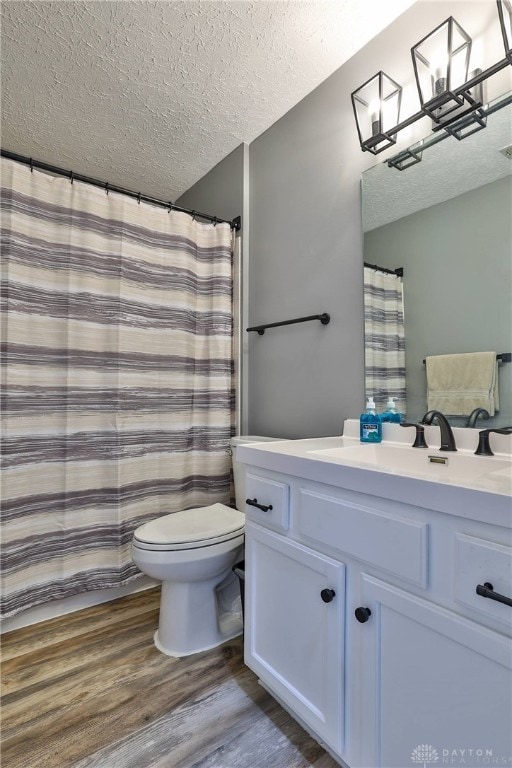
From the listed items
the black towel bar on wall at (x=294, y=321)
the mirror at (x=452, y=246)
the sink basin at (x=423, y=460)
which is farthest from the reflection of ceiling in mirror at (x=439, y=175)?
the sink basin at (x=423, y=460)

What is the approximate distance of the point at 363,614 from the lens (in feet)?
2.81

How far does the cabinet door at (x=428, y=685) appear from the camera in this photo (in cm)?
66

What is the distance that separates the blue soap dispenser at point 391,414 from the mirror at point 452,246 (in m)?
0.04

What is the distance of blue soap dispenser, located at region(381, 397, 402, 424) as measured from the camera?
140 centimetres

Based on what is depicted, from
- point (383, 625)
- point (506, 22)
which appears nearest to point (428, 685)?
point (383, 625)

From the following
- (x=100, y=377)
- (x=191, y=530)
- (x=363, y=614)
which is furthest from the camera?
(x=100, y=377)

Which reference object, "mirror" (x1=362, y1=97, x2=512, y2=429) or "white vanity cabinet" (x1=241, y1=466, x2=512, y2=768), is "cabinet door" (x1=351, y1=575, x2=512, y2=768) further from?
"mirror" (x1=362, y1=97, x2=512, y2=429)

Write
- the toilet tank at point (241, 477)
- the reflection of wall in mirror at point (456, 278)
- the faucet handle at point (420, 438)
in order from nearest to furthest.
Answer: the reflection of wall in mirror at point (456, 278)
the faucet handle at point (420, 438)
the toilet tank at point (241, 477)

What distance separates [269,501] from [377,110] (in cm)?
146

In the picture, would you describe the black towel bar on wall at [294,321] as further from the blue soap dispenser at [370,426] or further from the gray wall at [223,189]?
the gray wall at [223,189]

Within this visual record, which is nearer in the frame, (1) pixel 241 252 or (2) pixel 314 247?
(2) pixel 314 247

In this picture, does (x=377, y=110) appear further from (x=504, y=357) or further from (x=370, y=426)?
(x=370, y=426)

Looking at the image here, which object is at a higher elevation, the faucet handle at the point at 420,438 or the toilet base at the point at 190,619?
the faucet handle at the point at 420,438

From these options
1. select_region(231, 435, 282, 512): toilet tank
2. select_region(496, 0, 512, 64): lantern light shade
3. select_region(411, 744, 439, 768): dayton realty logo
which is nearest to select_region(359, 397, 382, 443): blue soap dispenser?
select_region(231, 435, 282, 512): toilet tank
